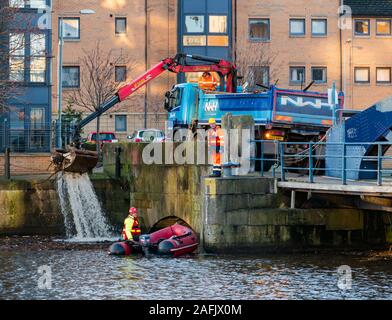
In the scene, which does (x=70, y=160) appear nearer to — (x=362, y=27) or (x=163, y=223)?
(x=163, y=223)

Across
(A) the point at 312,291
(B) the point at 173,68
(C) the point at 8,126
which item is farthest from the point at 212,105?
(A) the point at 312,291

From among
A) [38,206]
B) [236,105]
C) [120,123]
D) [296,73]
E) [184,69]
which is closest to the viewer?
[236,105]

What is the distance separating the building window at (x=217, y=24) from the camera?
6375 cm

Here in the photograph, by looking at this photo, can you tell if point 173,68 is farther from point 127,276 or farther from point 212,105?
point 127,276

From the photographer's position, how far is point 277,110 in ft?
111

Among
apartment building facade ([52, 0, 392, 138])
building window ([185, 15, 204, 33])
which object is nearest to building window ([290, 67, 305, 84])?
apartment building facade ([52, 0, 392, 138])

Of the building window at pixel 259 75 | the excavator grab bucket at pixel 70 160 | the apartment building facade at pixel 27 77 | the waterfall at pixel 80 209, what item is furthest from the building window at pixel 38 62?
the building window at pixel 259 75

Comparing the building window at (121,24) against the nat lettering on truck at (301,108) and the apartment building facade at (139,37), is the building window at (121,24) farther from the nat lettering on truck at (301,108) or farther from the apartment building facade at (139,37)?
the nat lettering on truck at (301,108)

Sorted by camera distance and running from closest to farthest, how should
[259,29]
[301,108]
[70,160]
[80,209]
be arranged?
[301,108], [70,160], [80,209], [259,29]

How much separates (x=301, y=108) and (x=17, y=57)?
13.9m

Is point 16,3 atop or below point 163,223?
atop

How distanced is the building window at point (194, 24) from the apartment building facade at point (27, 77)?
1965 centimetres

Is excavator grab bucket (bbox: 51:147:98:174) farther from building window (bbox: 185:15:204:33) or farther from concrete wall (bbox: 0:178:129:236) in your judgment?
building window (bbox: 185:15:204:33)


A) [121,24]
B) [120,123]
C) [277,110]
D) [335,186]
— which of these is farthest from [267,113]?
[121,24]
